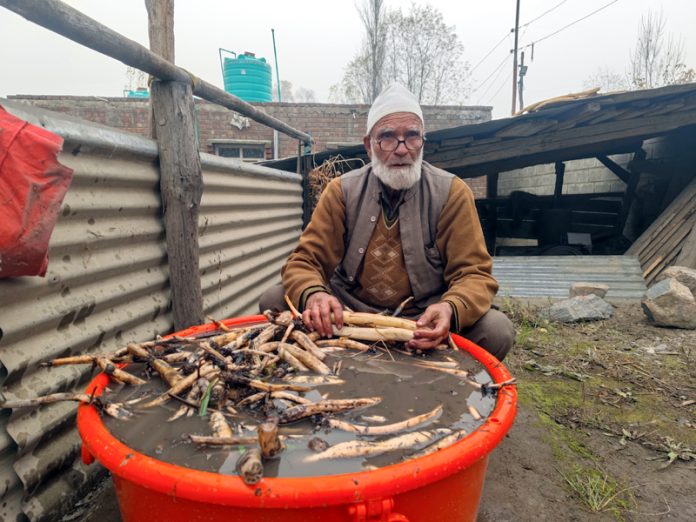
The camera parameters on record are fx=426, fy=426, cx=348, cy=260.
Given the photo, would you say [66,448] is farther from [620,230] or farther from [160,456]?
[620,230]

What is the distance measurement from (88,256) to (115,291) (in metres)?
0.23

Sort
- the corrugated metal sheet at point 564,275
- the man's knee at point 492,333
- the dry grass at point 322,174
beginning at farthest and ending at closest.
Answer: the dry grass at point 322,174 → the corrugated metal sheet at point 564,275 → the man's knee at point 492,333

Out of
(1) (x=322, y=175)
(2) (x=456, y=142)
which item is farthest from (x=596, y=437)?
Result: (2) (x=456, y=142)

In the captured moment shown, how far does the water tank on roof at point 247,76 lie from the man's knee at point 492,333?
10.5 m

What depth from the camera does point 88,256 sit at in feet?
6.12

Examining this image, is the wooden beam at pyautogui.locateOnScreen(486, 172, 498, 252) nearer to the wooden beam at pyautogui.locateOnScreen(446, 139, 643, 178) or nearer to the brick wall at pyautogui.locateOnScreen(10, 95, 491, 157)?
the wooden beam at pyautogui.locateOnScreen(446, 139, 643, 178)

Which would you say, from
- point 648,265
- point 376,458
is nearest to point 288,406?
point 376,458

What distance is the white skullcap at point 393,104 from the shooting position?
252 centimetres

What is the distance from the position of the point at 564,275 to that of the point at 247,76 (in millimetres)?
9072

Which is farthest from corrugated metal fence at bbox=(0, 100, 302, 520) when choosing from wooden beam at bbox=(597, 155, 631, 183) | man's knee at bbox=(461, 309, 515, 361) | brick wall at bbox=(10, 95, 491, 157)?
brick wall at bbox=(10, 95, 491, 157)

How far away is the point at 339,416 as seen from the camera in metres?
1.32

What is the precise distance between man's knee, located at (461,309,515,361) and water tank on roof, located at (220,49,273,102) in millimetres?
10545

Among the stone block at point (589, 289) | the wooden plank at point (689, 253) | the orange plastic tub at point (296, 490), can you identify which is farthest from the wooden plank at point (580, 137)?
the orange plastic tub at point (296, 490)

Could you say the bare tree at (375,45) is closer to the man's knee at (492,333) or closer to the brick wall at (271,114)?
the brick wall at (271,114)
